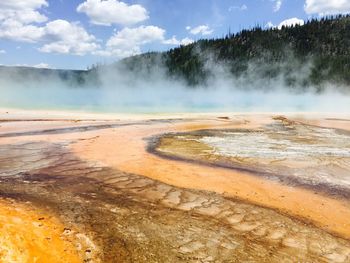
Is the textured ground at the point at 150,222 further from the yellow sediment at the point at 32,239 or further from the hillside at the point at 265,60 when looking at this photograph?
the hillside at the point at 265,60

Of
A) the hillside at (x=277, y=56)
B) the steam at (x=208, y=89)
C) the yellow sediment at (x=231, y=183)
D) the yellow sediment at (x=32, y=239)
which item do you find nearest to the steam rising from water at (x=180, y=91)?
the steam at (x=208, y=89)

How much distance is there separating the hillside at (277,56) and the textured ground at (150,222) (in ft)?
178

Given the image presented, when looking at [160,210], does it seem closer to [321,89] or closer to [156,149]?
[156,149]

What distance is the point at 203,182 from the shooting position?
22.4ft

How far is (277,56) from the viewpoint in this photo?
64625mm

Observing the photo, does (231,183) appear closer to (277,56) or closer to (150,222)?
(150,222)

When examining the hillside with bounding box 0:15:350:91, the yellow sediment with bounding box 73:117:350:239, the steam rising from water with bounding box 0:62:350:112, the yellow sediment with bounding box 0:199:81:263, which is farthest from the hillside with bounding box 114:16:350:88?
the yellow sediment with bounding box 0:199:81:263

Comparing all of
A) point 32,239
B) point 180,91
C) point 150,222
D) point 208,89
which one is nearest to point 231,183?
point 150,222

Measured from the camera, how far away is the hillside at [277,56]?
194 feet

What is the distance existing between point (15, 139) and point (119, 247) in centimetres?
819

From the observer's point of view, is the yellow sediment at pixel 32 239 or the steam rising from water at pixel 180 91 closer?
the yellow sediment at pixel 32 239

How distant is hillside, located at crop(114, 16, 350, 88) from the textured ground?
5421 cm

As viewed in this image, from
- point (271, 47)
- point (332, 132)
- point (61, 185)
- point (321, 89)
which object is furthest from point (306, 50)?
point (61, 185)

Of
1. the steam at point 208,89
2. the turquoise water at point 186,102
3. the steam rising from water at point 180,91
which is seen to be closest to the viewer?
the turquoise water at point 186,102
